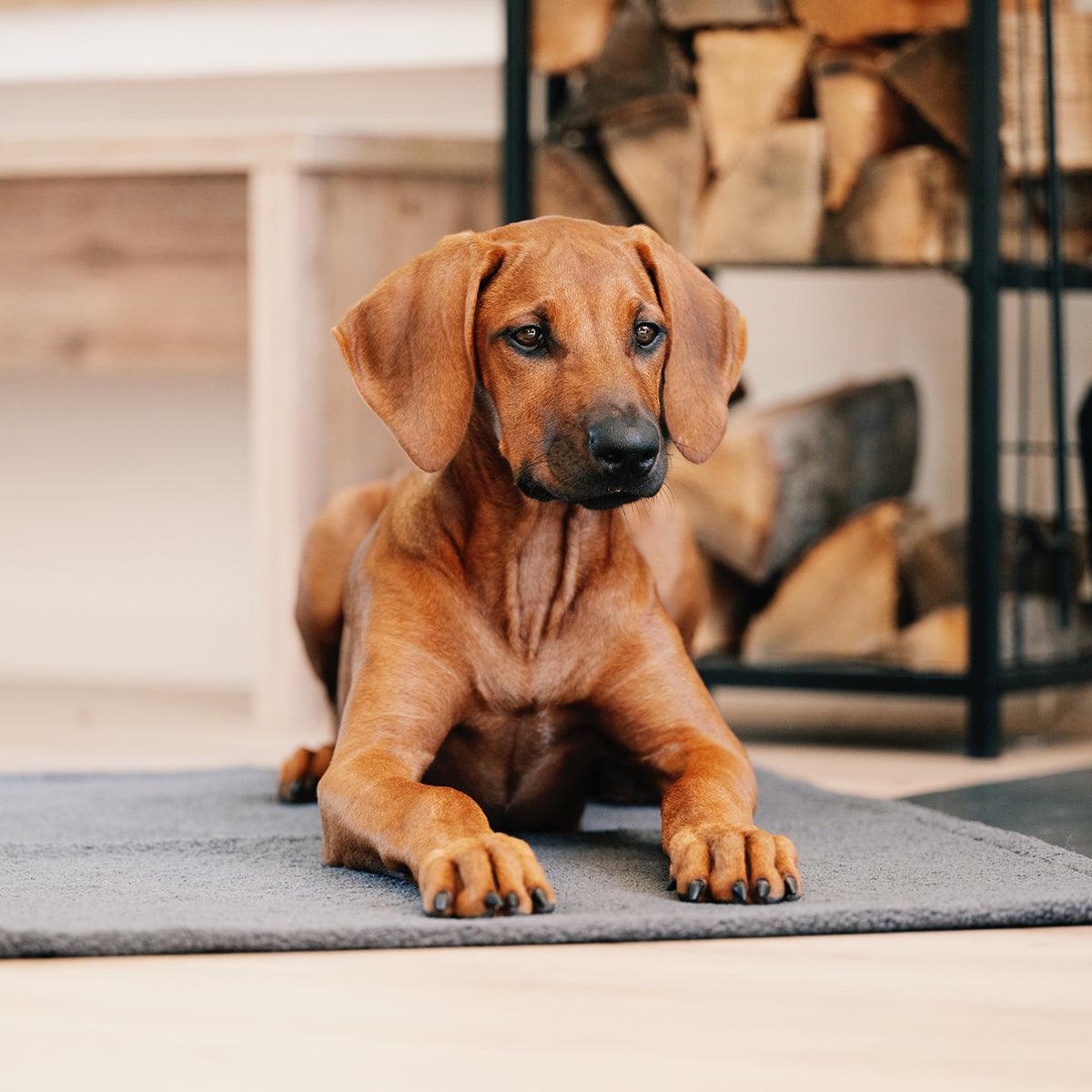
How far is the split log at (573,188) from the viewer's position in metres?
3.60

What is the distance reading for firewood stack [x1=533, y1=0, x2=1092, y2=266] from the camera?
3320 mm

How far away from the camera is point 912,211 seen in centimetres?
333

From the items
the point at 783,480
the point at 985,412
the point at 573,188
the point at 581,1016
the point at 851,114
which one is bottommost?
the point at 581,1016

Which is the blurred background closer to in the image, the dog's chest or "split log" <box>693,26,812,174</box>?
"split log" <box>693,26,812,174</box>

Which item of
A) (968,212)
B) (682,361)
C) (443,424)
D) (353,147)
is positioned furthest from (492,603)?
(353,147)

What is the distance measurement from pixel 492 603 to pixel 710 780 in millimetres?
350

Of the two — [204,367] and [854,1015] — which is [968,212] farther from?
[854,1015]

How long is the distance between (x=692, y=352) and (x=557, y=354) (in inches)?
9.5

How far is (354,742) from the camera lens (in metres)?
2.04

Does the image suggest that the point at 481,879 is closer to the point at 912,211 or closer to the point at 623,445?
the point at 623,445

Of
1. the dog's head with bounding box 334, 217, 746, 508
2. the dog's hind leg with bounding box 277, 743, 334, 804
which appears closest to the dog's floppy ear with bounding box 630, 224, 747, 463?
the dog's head with bounding box 334, 217, 746, 508

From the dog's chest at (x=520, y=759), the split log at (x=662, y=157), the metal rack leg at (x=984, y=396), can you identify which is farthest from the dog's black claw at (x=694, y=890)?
the split log at (x=662, y=157)

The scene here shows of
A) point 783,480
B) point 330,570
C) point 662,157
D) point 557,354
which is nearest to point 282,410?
point 662,157

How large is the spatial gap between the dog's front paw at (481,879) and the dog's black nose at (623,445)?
0.42 m
